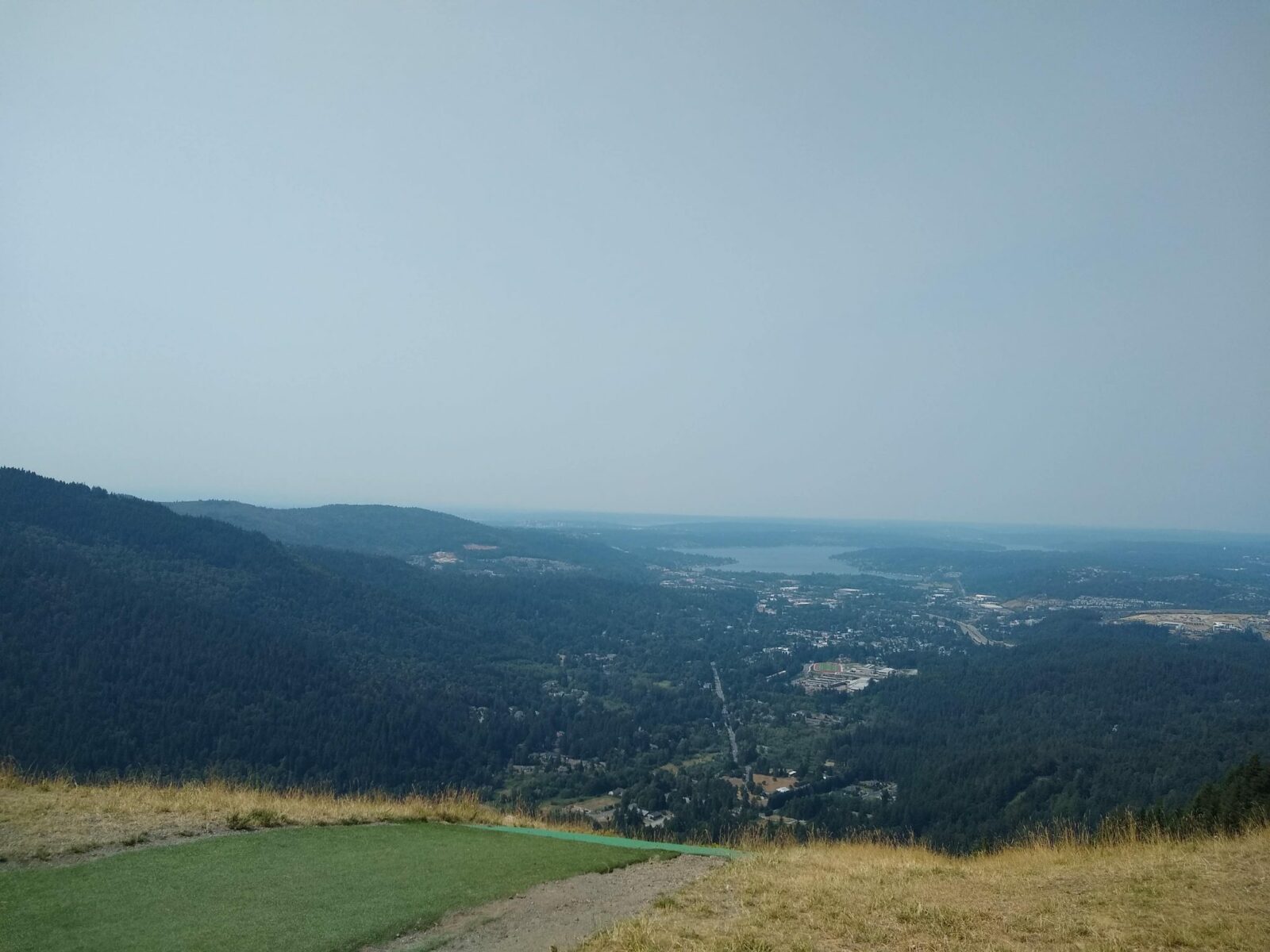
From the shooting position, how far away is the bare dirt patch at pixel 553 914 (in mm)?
5711

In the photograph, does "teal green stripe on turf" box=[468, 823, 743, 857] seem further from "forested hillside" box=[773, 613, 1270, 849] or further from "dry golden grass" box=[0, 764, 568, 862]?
"forested hillside" box=[773, 613, 1270, 849]

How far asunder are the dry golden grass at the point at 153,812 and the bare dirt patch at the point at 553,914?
4010 mm

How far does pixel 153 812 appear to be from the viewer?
9203mm

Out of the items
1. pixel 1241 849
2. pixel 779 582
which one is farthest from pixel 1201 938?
pixel 779 582

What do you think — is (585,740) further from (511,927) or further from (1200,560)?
(1200,560)

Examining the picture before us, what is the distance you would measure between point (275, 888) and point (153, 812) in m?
4.14

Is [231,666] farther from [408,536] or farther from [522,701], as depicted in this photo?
[408,536]

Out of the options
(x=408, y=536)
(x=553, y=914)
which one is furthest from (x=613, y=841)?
(x=408, y=536)

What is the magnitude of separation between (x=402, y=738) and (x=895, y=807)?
1054 inches

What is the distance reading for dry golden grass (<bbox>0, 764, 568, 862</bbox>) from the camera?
7.85 metres

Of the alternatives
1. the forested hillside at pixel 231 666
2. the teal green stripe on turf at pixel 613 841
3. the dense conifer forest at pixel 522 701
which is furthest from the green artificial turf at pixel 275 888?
the forested hillside at pixel 231 666

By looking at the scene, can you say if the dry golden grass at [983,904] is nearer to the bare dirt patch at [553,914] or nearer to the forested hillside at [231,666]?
the bare dirt patch at [553,914]

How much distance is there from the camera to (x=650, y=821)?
1056 inches

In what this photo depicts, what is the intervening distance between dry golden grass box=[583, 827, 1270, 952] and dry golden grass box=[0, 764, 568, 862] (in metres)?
5.43
